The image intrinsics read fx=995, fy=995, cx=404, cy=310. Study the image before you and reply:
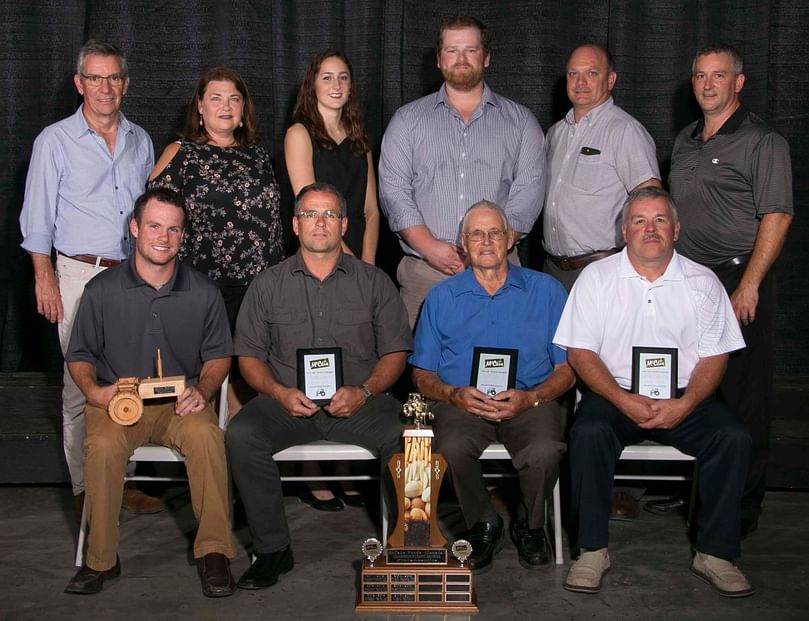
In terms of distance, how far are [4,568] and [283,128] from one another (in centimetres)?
237

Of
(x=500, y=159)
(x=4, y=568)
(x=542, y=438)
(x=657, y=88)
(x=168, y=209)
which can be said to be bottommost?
(x=4, y=568)

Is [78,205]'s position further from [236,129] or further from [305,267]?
[305,267]

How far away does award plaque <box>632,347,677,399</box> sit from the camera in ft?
11.5

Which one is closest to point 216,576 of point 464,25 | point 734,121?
point 464,25

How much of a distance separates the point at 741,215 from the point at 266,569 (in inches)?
86.6

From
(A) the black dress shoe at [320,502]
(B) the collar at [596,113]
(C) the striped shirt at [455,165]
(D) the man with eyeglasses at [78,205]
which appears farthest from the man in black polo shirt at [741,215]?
(D) the man with eyeglasses at [78,205]

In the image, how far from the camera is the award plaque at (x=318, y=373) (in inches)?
140

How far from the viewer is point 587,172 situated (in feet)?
13.3

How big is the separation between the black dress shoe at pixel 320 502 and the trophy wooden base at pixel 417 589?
41.6 inches

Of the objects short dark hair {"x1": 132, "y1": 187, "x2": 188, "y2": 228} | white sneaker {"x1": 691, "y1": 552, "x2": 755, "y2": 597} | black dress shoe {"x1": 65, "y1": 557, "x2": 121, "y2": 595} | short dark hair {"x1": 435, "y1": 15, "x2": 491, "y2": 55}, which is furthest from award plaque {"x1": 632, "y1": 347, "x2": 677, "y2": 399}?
black dress shoe {"x1": 65, "y1": 557, "x2": 121, "y2": 595}

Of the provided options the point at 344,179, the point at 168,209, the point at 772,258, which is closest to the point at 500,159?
the point at 344,179

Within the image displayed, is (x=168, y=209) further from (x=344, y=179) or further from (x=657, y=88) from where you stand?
(x=657, y=88)

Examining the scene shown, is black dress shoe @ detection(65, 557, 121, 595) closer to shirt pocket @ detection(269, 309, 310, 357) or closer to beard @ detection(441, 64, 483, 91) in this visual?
shirt pocket @ detection(269, 309, 310, 357)

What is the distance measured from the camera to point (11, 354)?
496 centimetres
